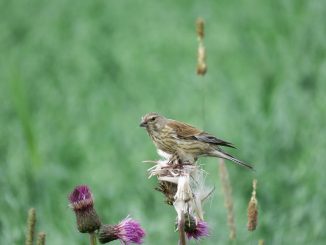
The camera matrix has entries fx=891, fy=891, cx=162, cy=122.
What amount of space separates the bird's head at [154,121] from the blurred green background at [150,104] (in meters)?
0.27

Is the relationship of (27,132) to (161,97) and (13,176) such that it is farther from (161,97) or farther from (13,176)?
(161,97)

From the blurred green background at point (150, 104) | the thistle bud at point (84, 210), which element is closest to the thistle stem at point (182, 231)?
the thistle bud at point (84, 210)

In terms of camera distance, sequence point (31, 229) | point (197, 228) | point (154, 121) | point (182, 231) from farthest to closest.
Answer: point (154, 121), point (197, 228), point (182, 231), point (31, 229)

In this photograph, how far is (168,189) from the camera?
3.47 metres

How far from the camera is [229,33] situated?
11742 mm

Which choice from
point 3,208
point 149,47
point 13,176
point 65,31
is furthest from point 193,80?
point 3,208

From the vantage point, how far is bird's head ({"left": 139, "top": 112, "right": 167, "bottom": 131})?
453cm

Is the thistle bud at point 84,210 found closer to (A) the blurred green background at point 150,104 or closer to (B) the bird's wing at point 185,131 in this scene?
(A) the blurred green background at point 150,104

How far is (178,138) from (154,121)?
0.51 ft

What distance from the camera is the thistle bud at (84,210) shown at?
3424 millimetres

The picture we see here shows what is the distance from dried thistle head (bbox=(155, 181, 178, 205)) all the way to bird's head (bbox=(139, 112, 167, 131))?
1.06 metres

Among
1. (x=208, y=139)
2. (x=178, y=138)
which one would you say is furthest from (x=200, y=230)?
(x=178, y=138)

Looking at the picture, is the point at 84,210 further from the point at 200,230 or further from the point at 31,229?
the point at 200,230

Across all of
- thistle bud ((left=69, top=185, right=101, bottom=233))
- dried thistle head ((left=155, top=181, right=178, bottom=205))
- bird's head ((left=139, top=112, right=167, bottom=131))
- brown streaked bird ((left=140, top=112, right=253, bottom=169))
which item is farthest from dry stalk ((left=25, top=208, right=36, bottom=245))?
bird's head ((left=139, top=112, right=167, bottom=131))
